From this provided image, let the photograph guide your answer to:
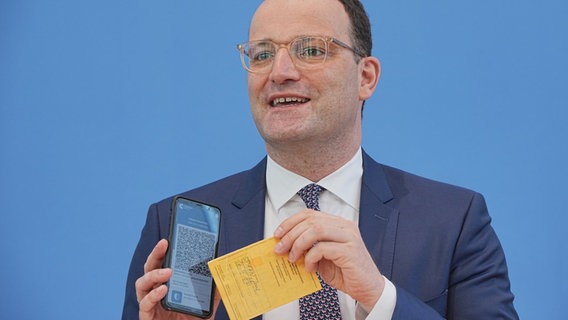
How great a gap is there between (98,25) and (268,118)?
1048 millimetres

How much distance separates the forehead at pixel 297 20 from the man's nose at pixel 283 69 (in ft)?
0.15

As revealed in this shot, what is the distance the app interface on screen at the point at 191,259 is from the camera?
1720mm

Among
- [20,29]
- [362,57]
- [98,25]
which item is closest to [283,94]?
[362,57]

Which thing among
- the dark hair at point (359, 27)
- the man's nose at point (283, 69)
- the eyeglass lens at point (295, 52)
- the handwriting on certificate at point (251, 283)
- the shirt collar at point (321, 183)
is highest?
the dark hair at point (359, 27)

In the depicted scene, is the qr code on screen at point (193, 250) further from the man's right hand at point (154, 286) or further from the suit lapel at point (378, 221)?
the suit lapel at point (378, 221)

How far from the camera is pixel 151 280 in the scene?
170 centimetres

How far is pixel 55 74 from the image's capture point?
2873mm

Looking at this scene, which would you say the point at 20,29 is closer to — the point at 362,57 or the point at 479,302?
the point at 362,57

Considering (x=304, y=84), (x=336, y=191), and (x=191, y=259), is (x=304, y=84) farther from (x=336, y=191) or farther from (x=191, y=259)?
(x=191, y=259)

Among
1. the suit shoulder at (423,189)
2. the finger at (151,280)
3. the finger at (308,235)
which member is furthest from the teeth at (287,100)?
the finger at (151,280)

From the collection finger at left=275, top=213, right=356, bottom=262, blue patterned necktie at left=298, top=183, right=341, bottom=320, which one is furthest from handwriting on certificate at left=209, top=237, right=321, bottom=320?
blue patterned necktie at left=298, top=183, right=341, bottom=320

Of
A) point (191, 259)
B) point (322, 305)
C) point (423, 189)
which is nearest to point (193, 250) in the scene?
point (191, 259)

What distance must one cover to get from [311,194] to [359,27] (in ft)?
1.56

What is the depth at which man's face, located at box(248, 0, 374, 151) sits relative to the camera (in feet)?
6.74
